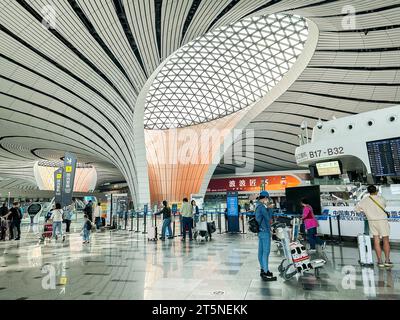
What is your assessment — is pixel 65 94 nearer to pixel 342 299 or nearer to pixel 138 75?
pixel 138 75

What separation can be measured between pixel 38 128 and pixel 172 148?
1971 centimetres

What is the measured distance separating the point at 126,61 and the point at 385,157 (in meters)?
17.4

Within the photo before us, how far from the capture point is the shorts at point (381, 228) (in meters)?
6.29

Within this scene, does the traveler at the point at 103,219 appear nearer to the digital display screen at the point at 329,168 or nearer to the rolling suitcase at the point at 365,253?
the digital display screen at the point at 329,168

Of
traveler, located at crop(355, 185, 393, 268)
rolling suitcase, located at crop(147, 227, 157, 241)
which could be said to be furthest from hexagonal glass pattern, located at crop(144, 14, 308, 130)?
traveler, located at crop(355, 185, 393, 268)

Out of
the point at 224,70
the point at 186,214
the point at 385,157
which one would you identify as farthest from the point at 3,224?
the point at 224,70

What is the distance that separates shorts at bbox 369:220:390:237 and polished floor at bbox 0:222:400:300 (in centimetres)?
73

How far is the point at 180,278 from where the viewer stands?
551cm

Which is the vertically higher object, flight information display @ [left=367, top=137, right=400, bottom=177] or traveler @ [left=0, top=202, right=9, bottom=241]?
flight information display @ [left=367, top=137, right=400, bottom=177]

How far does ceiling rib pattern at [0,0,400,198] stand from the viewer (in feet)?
53.3

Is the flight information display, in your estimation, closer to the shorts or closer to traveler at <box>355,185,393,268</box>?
traveler at <box>355,185,393,268</box>

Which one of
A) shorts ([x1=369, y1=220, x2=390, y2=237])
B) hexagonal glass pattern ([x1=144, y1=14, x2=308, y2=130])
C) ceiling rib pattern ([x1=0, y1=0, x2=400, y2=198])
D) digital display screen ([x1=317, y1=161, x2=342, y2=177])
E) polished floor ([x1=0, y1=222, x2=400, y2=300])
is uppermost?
hexagonal glass pattern ([x1=144, y1=14, x2=308, y2=130])

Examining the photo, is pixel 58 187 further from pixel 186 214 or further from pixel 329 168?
pixel 329 168

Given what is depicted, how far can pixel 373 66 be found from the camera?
22.6 m
